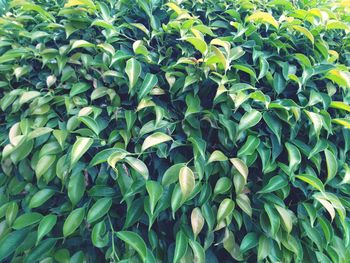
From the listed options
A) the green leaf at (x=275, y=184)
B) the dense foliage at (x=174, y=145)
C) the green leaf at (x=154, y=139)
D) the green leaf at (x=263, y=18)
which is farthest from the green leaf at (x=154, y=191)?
the green leaf at (x=263, y=18)

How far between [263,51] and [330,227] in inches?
26.9

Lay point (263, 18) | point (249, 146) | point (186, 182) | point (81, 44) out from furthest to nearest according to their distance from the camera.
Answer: point (263, 18) < point (81, 44) < point (249, 146) < point (186, 182)

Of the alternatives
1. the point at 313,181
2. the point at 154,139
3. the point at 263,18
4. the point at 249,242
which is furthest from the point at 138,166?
the point at 263,18

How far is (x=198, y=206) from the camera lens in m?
1.20

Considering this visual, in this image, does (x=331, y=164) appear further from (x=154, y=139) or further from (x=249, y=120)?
(x=154, y=139)

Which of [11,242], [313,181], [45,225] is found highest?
[313,181]

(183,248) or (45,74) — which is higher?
(45,74)

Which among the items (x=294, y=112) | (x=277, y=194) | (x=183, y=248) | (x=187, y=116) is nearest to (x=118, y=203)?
(x=183, y=248)

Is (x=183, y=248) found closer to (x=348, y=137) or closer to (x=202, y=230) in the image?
(x=202, y=230)

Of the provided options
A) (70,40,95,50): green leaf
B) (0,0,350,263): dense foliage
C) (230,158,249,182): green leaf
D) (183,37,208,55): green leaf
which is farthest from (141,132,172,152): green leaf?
(70,40,95,50): green leaf

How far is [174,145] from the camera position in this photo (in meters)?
1.21

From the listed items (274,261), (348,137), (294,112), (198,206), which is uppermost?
(294,112)

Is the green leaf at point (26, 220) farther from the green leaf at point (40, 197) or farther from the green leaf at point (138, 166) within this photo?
the green leaf at point (138, 166)

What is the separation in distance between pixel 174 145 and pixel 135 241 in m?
0.31
